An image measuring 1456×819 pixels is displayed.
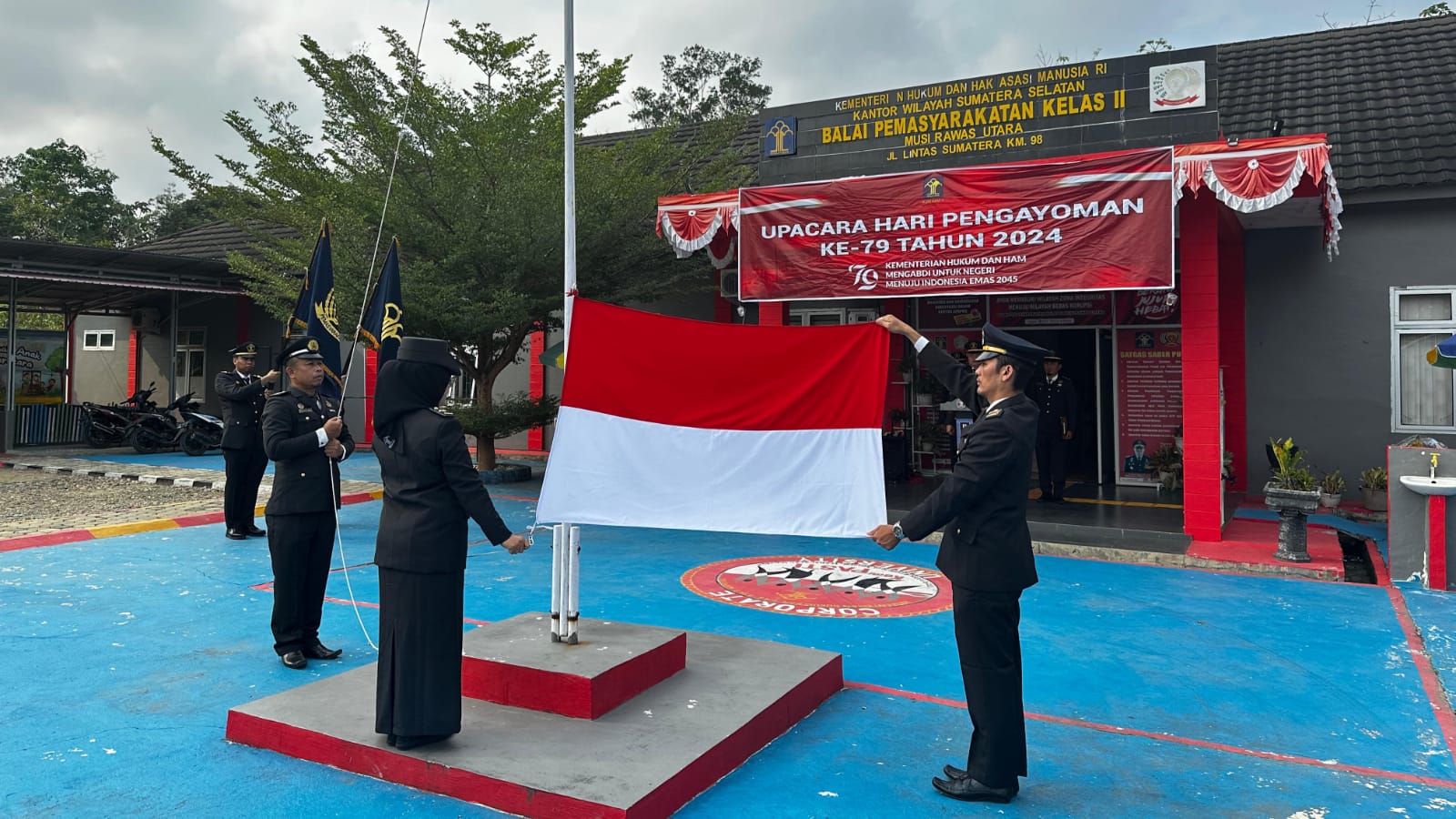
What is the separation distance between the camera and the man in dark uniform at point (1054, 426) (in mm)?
10883

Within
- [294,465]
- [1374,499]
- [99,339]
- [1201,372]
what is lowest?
[1374,499]

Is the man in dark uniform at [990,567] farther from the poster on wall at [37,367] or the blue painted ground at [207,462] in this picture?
the poster on wall at [37,367]

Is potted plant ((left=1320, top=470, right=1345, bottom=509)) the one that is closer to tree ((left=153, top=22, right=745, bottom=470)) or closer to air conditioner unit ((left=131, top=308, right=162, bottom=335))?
tree ((left=153, top=22, right=745, bottom=470))

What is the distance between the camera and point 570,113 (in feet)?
16.2

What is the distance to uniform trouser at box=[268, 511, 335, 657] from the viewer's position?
5266mm

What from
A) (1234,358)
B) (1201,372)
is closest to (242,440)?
(1201,372)

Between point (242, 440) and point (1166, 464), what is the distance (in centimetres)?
1088

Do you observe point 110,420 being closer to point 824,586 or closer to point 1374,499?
→ point 824,586

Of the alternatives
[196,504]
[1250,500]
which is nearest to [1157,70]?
[1250,500]

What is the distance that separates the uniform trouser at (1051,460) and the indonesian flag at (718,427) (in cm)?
685

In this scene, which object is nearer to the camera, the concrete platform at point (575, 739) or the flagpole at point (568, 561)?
the concrete platform at point (575, 739)

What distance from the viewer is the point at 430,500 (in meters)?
3.89

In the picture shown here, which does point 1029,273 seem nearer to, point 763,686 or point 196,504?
point 763,686

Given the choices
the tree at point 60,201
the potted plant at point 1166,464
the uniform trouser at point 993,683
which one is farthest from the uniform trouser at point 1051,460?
the tree at point 60,201
